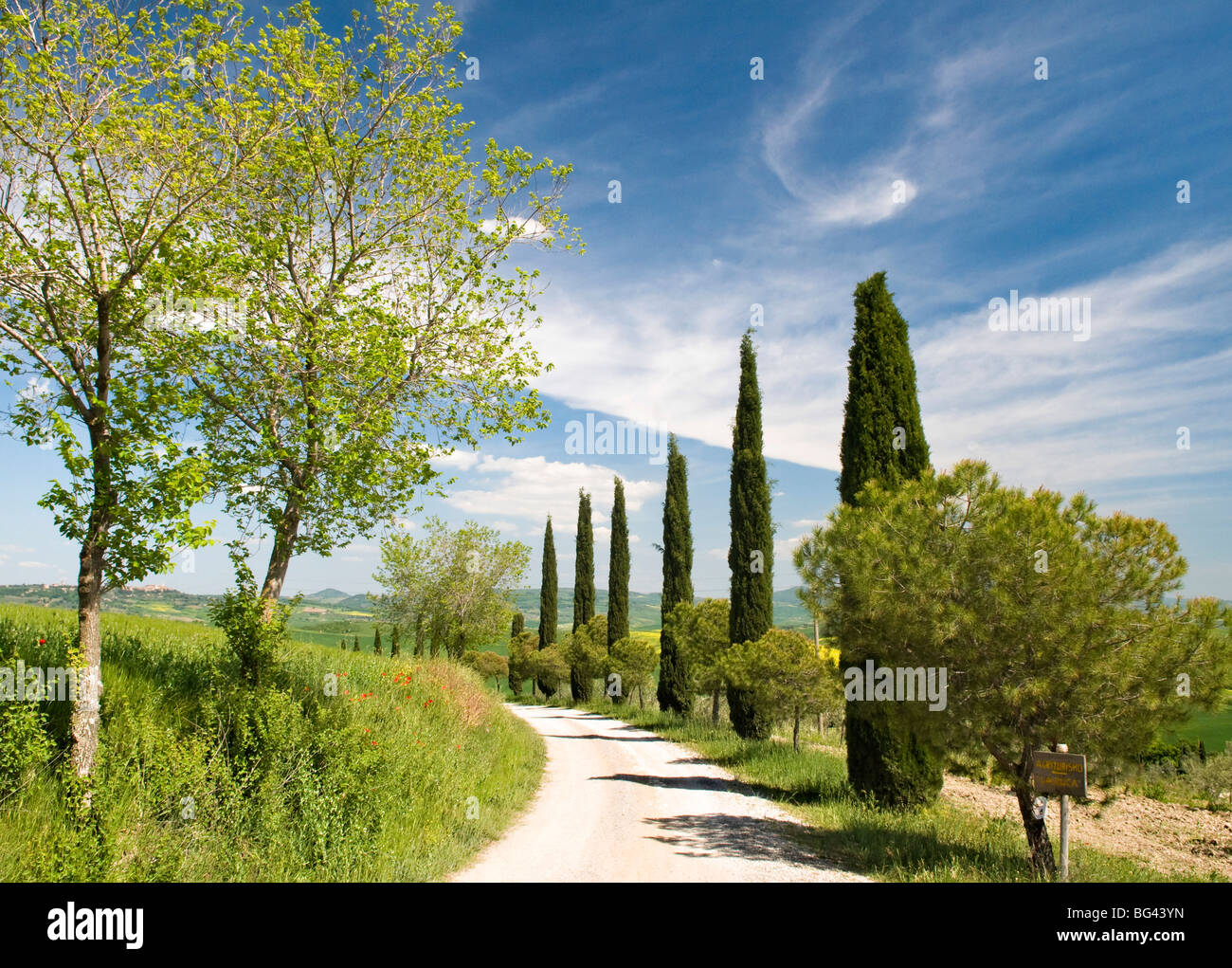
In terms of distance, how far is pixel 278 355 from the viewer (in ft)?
30.7

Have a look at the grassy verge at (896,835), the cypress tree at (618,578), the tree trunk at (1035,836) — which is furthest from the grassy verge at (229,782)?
the cypress tree at (618,578)

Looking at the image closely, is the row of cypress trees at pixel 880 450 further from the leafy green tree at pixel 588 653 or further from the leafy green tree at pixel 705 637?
the leafy green tree at pixel 588 653

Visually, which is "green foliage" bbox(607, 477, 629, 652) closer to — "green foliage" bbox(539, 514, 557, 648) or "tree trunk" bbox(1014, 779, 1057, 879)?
"green foliage" bbox(539, 514, 557, 648)

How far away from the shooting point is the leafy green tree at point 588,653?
34781 mm

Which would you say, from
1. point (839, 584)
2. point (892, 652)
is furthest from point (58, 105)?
point (892, 652)

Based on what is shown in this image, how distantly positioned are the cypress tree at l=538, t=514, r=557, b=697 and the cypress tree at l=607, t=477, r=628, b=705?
29.0 feet

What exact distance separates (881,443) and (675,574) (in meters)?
16.2

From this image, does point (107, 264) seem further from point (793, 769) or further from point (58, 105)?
point (793, 769)

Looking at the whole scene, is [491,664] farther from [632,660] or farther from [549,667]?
[632,660]

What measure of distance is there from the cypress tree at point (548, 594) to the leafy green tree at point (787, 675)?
28960 mm

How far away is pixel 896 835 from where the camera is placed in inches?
357

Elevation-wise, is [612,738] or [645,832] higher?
[645,832]

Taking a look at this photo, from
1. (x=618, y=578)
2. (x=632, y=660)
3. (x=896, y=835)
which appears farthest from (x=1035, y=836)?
(x=618, y=578)
